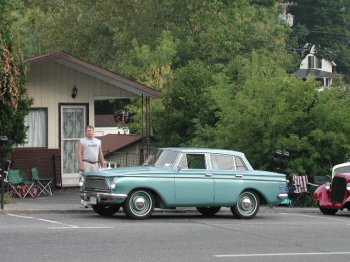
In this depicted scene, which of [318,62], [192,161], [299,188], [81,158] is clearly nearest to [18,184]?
[81,158]

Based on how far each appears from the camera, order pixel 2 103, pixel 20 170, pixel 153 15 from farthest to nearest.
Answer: pixel 153 15 < pixel 20 170 < pixel 2 103

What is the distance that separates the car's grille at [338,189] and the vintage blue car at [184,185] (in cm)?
290

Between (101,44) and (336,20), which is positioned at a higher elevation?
(336,20)

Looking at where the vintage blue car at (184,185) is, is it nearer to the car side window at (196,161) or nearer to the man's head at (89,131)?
the car side window at (196,161)

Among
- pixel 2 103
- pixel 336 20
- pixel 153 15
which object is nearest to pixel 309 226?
pixel 2 103

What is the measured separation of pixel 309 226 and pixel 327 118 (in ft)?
31.6

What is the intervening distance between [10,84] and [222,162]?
249 inches

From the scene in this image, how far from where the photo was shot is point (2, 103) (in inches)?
805

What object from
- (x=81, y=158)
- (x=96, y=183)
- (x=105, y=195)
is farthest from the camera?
(x=81, y=158)

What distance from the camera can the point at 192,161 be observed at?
1705 centimetres

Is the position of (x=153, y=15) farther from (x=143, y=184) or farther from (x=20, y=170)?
(x=143, y=184)

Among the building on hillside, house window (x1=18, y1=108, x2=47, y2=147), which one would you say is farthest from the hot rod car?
the building on hillside

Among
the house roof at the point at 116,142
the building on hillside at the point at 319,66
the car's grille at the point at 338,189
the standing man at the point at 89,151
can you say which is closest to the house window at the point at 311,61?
the building on hillside at the point at 319,66

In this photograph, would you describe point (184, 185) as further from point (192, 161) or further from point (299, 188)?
point (299, 188)
